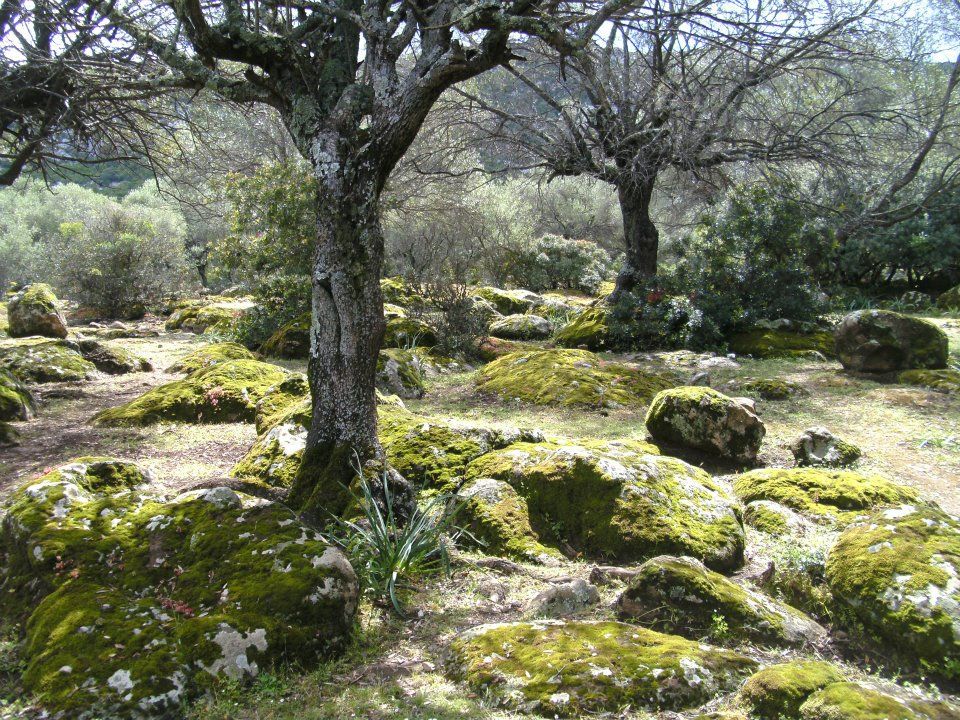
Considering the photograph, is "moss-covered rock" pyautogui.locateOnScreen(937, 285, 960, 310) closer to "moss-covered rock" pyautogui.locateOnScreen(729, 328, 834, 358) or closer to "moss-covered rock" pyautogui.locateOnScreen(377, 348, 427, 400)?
"moss-covered rock" pyautogui.locateOnScreen(729, 328, 834, 358)

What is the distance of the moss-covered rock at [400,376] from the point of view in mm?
9219

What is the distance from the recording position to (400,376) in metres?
9.52

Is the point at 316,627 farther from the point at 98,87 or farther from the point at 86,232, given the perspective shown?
the point at 86,232

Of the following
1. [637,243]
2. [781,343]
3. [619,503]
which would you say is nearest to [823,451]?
[619,503]

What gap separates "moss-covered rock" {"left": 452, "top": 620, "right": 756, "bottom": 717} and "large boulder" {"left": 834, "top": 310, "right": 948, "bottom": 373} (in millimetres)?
8251

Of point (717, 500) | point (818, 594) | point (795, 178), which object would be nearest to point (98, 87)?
point (717, 500)

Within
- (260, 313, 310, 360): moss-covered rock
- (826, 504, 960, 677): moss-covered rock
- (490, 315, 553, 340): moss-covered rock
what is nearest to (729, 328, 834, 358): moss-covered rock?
(490, 315, 553, 340): moss-covered rock

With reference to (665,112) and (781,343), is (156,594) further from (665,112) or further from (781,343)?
(781,343)

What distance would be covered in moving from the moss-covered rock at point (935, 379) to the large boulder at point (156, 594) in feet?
28.2

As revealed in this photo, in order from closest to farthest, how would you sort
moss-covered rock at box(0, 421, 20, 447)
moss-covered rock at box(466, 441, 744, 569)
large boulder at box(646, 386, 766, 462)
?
moss-covered rock at box(466, 441, 744, 569), large boulder at box(646, 386, 766, 462), moss-covered rock at box(0, 421, 20, 447)

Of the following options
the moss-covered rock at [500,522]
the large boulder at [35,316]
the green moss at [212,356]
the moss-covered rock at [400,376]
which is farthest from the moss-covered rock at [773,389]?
the large boulder at [35,316]

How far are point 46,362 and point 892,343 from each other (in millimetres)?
12836

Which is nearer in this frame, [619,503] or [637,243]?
[619,503]

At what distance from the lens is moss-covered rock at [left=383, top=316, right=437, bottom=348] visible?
40.1 feet
